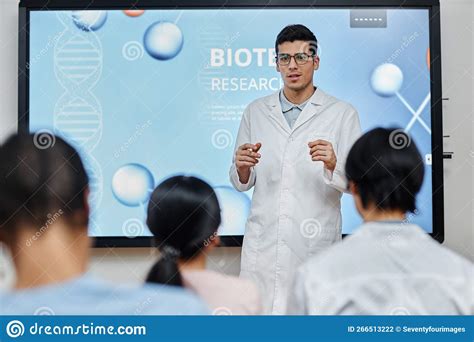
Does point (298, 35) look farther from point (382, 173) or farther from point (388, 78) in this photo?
point (382, 173)

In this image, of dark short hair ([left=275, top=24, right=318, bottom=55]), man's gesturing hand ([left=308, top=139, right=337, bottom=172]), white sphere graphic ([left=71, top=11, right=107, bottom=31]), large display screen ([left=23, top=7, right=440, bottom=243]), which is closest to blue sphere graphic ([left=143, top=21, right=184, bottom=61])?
large display screen ([left=23, top=7, right=440, bottom=243])

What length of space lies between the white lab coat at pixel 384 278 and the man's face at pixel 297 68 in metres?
1.04

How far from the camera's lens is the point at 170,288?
1.27m

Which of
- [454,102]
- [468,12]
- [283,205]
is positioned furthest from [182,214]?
[468,12]

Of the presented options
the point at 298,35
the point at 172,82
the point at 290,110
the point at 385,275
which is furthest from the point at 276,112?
the point at 385,275

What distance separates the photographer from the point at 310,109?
2.23m

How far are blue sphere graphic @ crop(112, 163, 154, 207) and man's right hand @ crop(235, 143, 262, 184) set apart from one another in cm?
46

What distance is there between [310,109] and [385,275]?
1.02 meters

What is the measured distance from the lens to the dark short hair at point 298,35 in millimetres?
2287

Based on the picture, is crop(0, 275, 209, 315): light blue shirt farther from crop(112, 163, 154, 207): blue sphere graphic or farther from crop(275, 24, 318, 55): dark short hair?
crop(275, 24, 318, 55): dark short hair

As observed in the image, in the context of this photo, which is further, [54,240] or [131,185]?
[131,185]

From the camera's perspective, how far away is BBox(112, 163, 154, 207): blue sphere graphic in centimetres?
248
